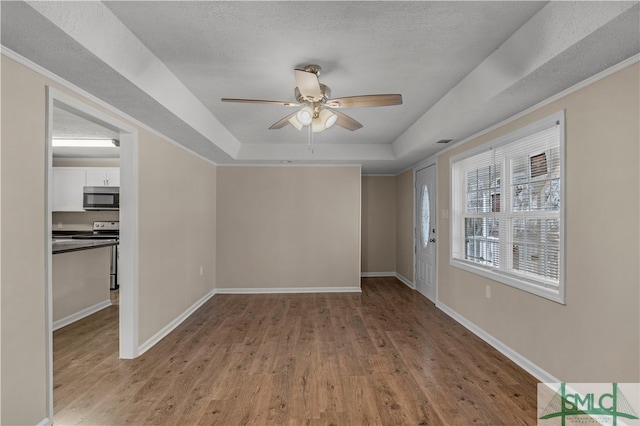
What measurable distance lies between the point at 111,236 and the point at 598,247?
6.74 meters

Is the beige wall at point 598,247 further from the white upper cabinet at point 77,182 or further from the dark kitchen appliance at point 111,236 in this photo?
the white upper cabinet at point 77,182

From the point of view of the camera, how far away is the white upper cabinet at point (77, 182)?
5.81m

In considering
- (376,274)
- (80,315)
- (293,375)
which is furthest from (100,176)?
(376,274)

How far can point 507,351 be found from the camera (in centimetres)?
306

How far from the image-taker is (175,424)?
209 centimetres

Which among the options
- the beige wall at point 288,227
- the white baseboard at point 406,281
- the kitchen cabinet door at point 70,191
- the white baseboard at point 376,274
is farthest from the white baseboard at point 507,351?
the kitchen cabinet door at point 70,191

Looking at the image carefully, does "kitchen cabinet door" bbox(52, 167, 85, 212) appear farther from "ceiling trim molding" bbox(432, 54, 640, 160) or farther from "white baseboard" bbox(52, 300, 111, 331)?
"ceiling trim molding" bbox(432, 54, 640, 160)

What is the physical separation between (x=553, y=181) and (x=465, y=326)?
206 cm

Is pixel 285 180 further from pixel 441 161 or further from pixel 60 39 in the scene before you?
pixel 60 39

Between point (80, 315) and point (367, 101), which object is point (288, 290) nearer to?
point (80, 315)

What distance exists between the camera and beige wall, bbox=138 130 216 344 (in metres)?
3.23

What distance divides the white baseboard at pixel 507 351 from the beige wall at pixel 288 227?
2073 millimetres

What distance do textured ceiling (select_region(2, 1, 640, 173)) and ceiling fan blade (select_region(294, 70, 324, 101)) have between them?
24 centimetres

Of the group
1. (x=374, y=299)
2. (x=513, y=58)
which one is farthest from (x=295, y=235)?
(x=513, y=58)
